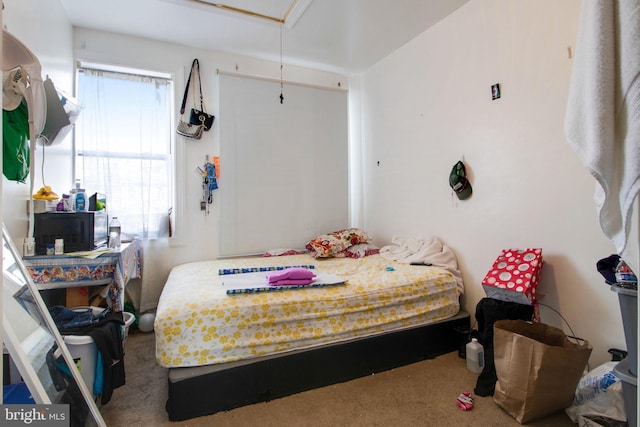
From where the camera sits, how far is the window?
2869 mm

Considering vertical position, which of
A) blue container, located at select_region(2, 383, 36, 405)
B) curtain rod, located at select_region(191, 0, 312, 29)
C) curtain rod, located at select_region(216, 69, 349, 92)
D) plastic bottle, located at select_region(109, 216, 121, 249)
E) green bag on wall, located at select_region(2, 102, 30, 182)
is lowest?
blue container, located at select_region(2, 383, 36, 405)

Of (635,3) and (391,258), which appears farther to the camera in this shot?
(391,258)

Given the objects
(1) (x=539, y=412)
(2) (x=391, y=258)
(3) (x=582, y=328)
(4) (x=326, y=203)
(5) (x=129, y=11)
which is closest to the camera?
(1) (x=539, y=412)

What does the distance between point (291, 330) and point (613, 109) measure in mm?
1699

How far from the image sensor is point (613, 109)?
743mm

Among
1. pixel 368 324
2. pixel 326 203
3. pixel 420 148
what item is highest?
pixel 420 148

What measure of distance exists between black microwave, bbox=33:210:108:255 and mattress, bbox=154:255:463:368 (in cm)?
62

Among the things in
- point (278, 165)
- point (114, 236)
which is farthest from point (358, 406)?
point (278, 165)

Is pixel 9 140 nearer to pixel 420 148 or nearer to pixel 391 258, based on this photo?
pixel 391 258

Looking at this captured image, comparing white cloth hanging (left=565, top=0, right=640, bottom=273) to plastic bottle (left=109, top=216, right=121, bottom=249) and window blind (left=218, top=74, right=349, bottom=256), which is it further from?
window blind (left=218, top=74, right=349, bottom=256)

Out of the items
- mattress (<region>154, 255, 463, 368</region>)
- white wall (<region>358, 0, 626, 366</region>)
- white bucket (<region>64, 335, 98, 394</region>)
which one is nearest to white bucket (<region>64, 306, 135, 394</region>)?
white bucket (<region>64, 335, 98, 394</region>)

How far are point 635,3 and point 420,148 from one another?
2.29 m

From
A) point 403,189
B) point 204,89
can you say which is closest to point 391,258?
point 403,189

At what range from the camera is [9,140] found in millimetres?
1686
